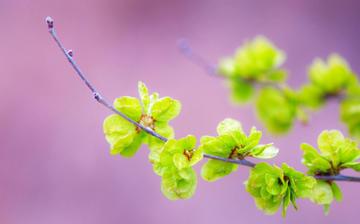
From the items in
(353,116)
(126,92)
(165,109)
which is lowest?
(353,116)

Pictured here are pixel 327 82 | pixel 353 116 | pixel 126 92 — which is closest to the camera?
pixel 353 116

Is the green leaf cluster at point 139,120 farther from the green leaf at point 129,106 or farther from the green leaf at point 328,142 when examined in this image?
the green leaf at point 328,142

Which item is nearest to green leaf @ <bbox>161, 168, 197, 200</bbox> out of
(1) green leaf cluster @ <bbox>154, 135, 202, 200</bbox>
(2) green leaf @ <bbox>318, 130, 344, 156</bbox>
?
(1) green leaf cluster @ <bbox>154, 135, 202, 200</bbox>

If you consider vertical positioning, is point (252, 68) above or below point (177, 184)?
above

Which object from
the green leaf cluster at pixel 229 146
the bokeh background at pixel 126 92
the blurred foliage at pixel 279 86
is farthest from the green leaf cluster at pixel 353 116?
the bokeh background at pixel 126 92

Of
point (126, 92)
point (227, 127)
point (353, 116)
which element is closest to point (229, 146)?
point (227, 127)

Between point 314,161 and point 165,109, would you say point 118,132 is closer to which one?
point 165,109

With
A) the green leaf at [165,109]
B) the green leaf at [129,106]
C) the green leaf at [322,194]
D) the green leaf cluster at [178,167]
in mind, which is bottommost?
the green leaf at [322,194]
